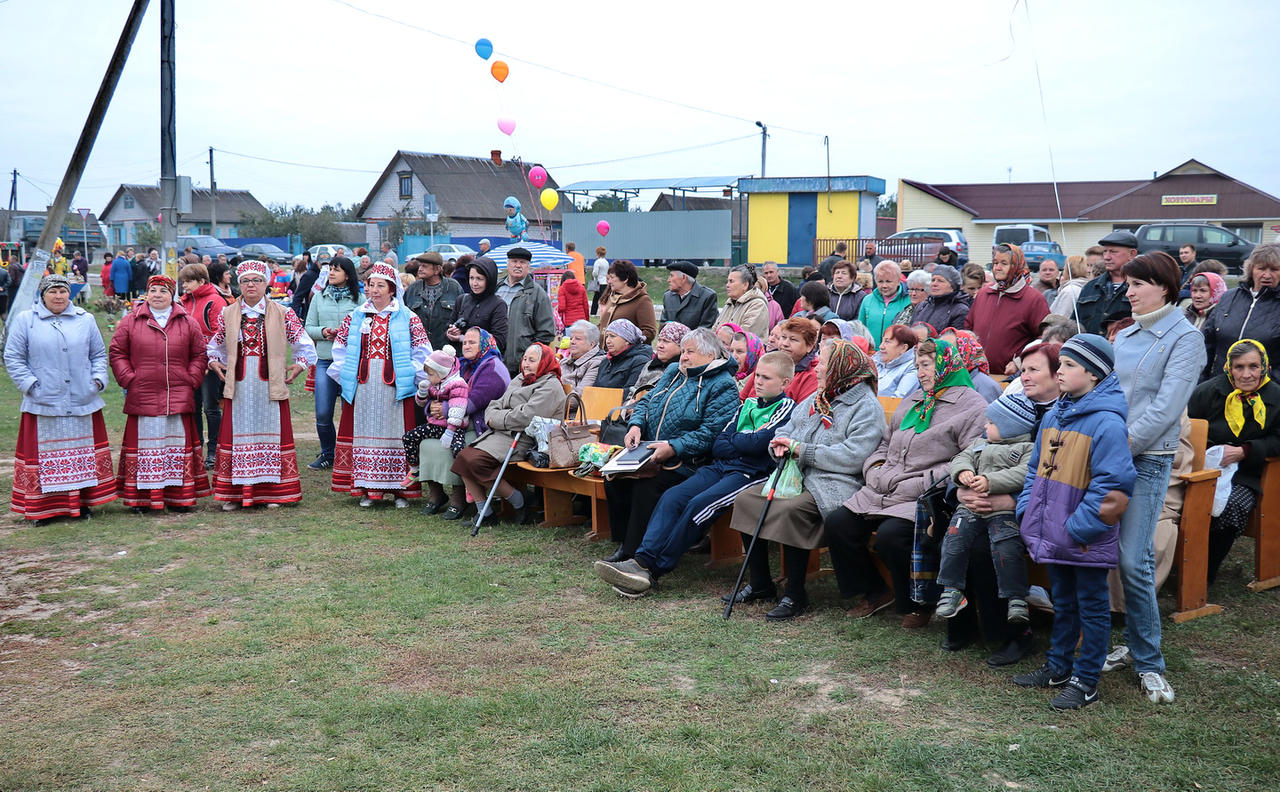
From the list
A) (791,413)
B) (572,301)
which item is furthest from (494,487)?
(572,301)

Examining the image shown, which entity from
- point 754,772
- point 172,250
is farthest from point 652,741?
point 172,250

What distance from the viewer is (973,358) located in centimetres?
527

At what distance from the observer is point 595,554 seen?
6660mm

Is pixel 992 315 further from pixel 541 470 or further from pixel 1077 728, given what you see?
pixel 1077 728

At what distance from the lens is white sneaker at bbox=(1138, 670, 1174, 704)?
161 inches

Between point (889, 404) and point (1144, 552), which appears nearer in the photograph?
point (1144, 552)

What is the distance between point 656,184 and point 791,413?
33.2m

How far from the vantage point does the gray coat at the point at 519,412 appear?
745 cm

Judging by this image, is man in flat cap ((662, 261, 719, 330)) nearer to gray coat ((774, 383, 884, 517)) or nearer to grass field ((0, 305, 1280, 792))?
grass field ((0, 305, 1280, 792))

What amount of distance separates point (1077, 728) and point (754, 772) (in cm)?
130

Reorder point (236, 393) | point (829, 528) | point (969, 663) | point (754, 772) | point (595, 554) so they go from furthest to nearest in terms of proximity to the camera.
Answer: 1. point (236, 393)
2. point (595, 554)
3. point (829, 528)
4. point (969, 663)
5. point (754, 772)

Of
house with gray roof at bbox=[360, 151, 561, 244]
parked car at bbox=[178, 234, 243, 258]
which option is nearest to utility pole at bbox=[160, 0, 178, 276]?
parked car at bbox=[178, 234, 243, 258]

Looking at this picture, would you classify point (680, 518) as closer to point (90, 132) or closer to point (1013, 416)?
point (1013, 416)

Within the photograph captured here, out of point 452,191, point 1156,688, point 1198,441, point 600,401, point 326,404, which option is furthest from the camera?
point 452,191
